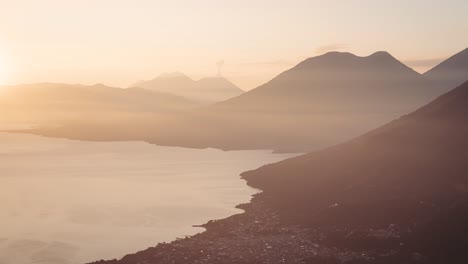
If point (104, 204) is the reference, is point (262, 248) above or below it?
below

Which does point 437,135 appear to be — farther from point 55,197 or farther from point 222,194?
point 55,197

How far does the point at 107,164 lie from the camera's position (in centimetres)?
15312

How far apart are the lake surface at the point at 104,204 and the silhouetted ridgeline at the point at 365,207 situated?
5938 millimetres

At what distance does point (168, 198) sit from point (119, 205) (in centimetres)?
1036

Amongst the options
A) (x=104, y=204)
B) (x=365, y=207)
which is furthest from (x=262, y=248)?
(x=104, y=204)

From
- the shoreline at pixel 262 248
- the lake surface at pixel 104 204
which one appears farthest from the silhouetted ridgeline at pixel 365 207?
the lake surface at pixel 104 204

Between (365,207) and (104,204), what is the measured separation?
149 ft

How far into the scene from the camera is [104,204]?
81.7 metres

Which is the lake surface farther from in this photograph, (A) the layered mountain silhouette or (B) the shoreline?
(A) the layered mountain silhouette

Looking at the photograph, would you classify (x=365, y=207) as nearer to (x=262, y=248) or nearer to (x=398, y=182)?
(x=398, y=182)

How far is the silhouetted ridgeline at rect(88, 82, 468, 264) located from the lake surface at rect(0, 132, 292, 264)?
19.5ft

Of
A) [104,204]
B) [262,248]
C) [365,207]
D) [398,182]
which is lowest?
[262,248]

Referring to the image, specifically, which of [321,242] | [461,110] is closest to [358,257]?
[321,242]

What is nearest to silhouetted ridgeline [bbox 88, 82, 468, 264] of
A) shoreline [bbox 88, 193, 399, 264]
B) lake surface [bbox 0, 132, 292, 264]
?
shoreline [bbox 88, 193, 399, 264]
